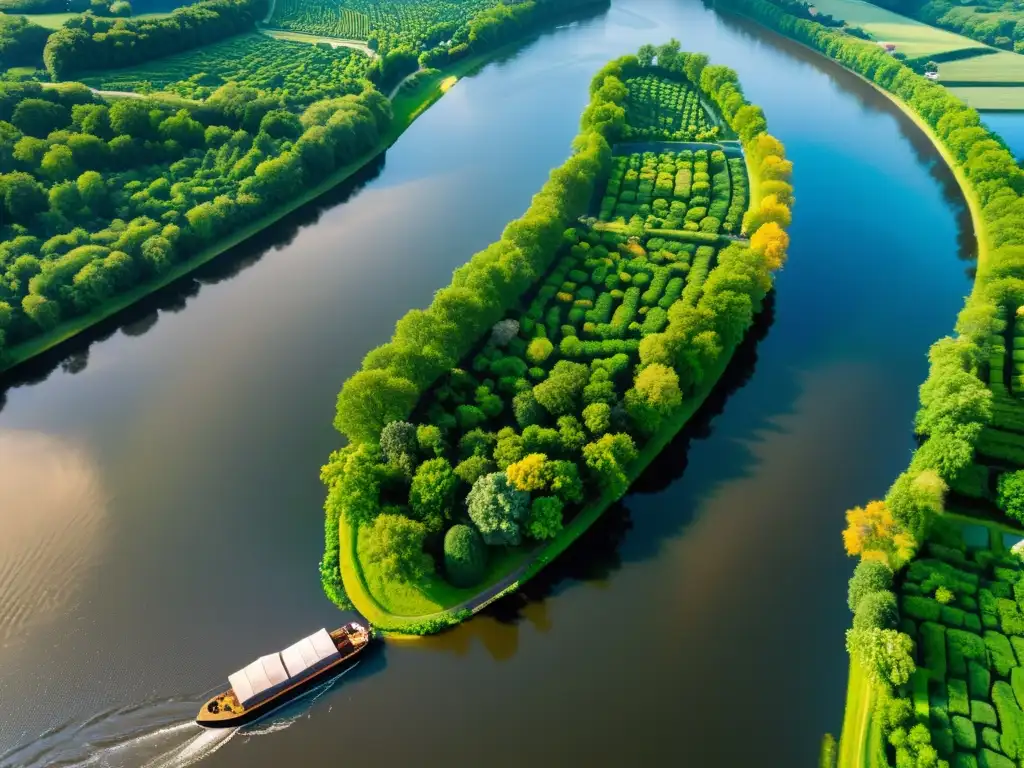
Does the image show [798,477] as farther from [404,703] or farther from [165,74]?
[165,74]

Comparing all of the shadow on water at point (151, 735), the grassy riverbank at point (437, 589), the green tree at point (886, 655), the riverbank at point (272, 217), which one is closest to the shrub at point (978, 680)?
the green tree at point (886, 655)

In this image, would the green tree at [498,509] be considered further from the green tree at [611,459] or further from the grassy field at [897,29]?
the grassy field at [897,29]

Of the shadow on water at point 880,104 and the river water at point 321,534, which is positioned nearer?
the river water at point 321,534

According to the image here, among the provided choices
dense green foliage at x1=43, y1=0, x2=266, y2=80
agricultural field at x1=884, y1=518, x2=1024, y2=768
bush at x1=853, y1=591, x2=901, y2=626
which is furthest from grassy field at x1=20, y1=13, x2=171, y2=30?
agricultural field at x1=884, y1=518, x2=1024, y2=768

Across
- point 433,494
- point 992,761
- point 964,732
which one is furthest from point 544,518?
point 992,761

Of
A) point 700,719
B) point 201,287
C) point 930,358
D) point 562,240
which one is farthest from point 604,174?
point 700,719

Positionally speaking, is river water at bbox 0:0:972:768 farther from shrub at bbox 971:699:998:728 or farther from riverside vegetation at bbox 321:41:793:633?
shrub at bbox 971:699:998:728
